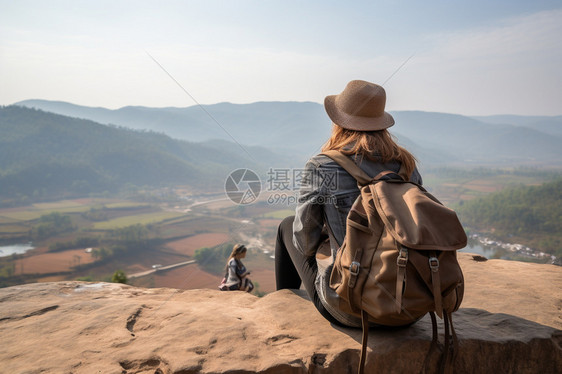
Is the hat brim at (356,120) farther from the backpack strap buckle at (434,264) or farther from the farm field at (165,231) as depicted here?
the farm field at (165,231)

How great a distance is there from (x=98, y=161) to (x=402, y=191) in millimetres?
87188

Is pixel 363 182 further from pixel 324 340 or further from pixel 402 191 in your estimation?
pixel 324 340

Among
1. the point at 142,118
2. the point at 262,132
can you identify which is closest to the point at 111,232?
the point at 262,132

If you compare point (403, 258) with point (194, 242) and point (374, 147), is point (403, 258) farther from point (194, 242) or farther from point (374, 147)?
point (194, 242)

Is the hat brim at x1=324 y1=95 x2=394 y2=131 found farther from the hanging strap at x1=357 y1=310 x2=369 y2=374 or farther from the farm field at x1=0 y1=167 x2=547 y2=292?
the farm field at x1=0 y1=167 x2=547 y2=292

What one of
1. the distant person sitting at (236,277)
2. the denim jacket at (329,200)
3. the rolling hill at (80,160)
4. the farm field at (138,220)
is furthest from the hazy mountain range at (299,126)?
the denim jacket at (329,200)

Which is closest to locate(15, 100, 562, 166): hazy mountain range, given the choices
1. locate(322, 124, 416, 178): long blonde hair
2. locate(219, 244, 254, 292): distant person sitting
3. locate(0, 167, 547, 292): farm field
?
locate(0, 167, 547, 292): farm field

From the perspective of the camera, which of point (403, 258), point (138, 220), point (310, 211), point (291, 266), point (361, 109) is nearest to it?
point (403, 258)

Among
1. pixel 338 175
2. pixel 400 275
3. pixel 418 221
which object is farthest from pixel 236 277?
pixel 418 221

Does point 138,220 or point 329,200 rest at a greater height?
point 329,200

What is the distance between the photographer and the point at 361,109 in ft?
7.37

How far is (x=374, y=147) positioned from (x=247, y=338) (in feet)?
4.99

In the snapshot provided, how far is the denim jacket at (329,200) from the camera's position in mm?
2006

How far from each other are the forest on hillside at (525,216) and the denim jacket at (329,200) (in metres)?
22.6
